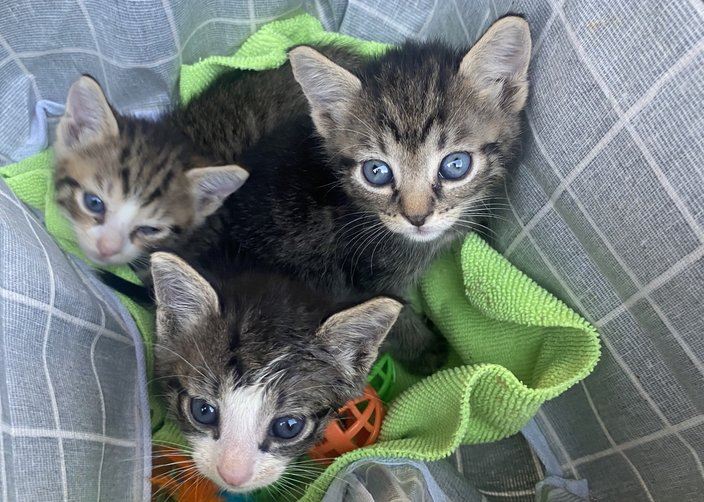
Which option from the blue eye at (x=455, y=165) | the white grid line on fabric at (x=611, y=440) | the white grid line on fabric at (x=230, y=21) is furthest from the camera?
the white grid line on fabric at (x=230, y=21)

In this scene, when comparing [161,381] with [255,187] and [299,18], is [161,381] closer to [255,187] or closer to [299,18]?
[255,187]

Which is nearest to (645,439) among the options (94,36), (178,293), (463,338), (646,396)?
(646,396)

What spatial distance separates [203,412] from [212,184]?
2.03ft

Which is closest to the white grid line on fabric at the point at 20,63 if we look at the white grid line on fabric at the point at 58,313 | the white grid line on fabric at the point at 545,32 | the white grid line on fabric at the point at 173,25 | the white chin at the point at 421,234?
the white grid line on fabric at the point at 173,25

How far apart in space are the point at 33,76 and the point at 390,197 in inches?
39.6

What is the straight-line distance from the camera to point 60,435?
1.17 metres

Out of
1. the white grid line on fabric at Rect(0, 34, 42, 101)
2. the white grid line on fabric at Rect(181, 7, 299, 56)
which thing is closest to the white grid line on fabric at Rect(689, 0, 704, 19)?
the white grid line on fabric at Rect(181, 7, 299, 56)

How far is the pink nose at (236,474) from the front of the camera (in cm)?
108

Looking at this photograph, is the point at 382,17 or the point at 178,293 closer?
the point at 178,293

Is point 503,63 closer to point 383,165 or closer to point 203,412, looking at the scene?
point 383,165

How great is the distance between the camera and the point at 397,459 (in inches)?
50.1

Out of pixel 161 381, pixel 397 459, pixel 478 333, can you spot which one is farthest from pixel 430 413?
pixel 161 381

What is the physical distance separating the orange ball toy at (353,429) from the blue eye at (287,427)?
0.79ft

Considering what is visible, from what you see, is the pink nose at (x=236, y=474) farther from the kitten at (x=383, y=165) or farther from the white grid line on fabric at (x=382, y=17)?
the white grid line on fabric at (x=382, y=17)
